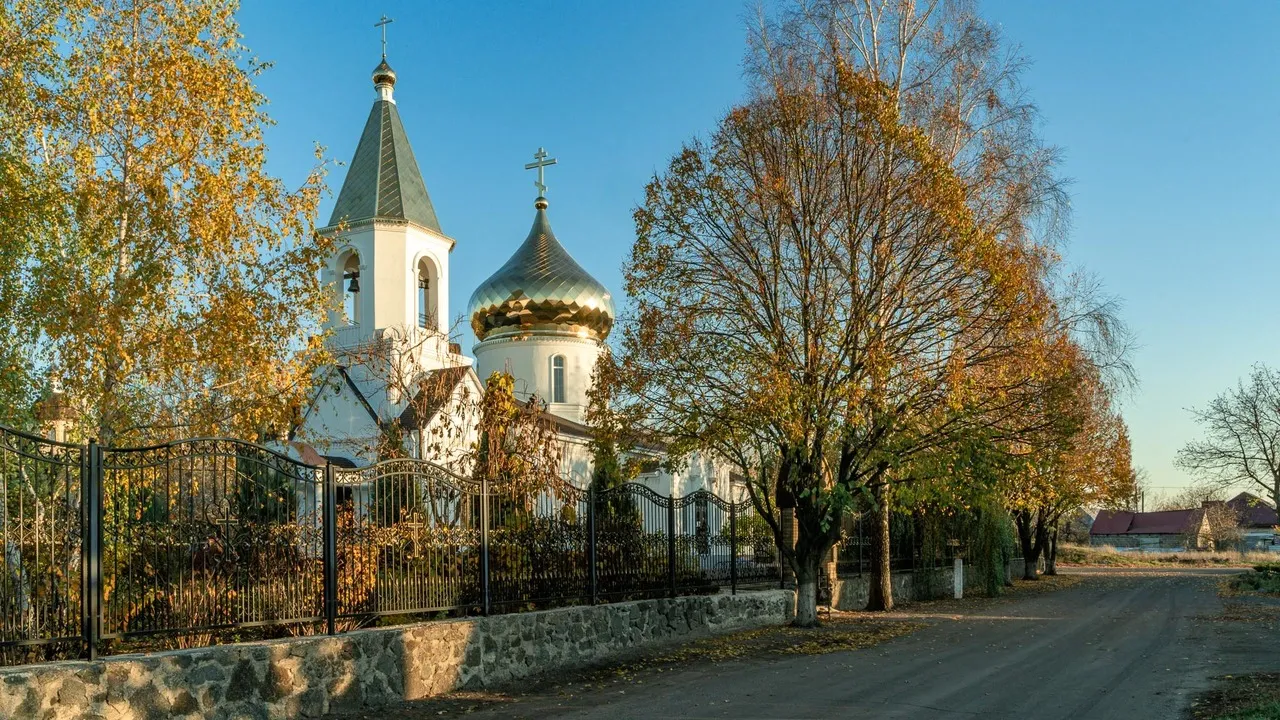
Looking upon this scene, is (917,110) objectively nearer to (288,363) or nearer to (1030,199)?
(1030,199)

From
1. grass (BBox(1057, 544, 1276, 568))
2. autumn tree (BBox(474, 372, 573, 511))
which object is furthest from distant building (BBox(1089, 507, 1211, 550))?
autumn tree (BBox(474, 372, 573, 511))

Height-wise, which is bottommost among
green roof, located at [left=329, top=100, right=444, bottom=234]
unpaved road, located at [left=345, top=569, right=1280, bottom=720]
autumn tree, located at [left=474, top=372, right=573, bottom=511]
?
unpaved road, located at [left=345, top=569, right=1280, bottom=720]

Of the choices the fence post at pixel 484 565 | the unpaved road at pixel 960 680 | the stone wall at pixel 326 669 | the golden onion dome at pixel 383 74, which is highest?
the golden onion dome at pixel 383 74

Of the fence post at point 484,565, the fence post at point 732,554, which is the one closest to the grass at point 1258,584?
the fence post at point 732,554

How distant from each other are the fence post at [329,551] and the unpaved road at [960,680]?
1.04m

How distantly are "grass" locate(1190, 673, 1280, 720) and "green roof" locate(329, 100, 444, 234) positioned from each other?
24630 mm

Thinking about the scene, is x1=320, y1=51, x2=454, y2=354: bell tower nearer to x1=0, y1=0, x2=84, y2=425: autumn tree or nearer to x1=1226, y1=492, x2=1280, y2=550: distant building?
x1=0, y1=0, x2=84, y2=425: autumn tree

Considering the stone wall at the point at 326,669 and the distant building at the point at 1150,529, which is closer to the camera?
the stone wall at the point at 326,669

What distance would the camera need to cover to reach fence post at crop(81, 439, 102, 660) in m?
8.62

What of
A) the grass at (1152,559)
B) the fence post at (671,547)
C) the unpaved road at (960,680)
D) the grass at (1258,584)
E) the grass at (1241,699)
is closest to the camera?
the grass at (1241,699)

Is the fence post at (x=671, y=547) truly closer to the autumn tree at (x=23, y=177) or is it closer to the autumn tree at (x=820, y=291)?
the autumn tree at (x=820, y=291)

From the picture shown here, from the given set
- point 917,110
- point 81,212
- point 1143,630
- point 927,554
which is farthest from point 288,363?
point 927,554

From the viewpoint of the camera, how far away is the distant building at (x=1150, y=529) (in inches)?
3282

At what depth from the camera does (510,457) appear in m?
18.3
